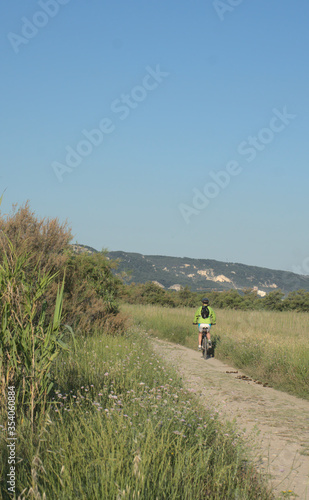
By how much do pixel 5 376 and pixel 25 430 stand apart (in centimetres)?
67

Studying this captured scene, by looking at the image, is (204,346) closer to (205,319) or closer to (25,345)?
(205,319)

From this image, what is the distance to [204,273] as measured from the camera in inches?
6216

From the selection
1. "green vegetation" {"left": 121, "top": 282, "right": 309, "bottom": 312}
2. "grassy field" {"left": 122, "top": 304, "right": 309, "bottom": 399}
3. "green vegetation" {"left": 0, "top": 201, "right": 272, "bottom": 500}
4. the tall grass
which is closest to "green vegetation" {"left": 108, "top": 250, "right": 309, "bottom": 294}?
"green vegetation" {"left": 121, "top": 282, "right": 309, "bottom": 312}

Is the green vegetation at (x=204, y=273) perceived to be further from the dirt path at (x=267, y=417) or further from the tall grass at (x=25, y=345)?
the tall grass at (x=25, y=345)

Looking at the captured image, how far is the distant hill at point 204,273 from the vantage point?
5007 inches

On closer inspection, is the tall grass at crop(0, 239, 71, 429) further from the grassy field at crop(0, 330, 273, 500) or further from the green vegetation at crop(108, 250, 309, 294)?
the green vegetation at crop(108, 250, 309, 294)

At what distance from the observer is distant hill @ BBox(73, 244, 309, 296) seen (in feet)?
417

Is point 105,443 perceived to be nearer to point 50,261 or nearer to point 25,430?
point 25,430

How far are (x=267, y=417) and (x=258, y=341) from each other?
21.3 feet

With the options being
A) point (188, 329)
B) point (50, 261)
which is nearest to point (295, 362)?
point (50, 261)

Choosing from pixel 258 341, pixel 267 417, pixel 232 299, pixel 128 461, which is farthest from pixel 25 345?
pixel 232 299

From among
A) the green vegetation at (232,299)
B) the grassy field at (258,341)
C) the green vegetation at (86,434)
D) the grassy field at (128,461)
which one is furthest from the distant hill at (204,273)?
the grassy field at (128,461)

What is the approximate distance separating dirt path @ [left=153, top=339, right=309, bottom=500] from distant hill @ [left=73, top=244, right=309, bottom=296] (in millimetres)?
104813

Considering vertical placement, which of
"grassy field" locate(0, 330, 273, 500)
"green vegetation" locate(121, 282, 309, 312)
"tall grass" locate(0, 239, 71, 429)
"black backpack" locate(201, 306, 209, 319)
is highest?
"tall grass" locate(0, 239, 71, 429)
